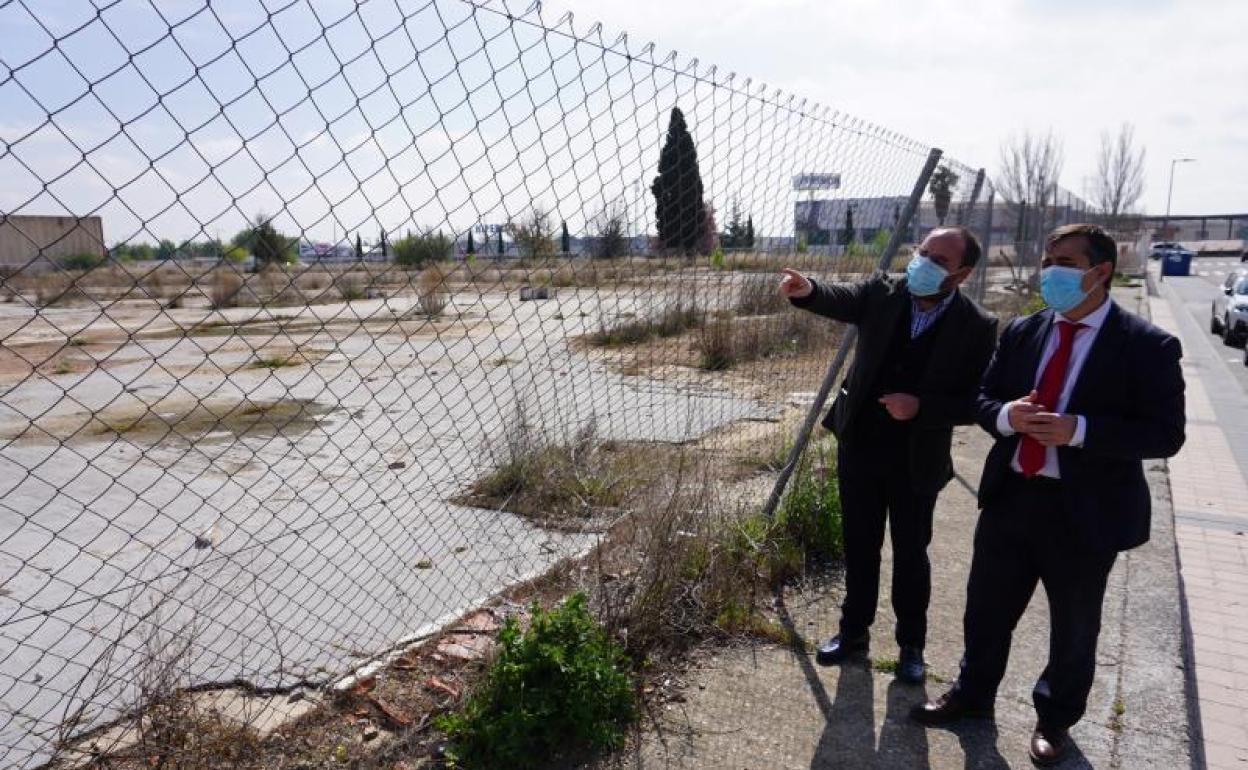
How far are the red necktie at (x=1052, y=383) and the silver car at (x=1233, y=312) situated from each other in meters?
15.3

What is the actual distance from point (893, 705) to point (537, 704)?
142 centimetres

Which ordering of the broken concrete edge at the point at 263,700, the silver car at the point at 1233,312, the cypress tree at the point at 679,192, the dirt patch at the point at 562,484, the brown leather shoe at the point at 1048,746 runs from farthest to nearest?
the silver car at the point at 1233,312 → the dirt patch at the point at 562,484 → the cypress tree at the point at 679,192 → the brown leather shoe at the point at 1048,746 → the broken concrete edge at the point at 263,700

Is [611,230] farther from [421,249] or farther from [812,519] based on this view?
[812,519]

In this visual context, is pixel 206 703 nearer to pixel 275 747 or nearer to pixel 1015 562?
pixel 275 747

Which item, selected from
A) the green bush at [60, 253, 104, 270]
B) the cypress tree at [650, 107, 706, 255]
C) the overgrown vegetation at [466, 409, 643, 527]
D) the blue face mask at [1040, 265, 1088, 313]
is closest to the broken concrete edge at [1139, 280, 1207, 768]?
the blue face mask at [1040, 265, 1088, 313]

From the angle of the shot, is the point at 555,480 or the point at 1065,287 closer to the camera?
the point at 1065,287

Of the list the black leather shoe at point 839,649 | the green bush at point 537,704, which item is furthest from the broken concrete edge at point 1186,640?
the green bush at point 537,704

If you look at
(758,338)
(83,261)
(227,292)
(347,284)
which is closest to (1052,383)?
(347,284)

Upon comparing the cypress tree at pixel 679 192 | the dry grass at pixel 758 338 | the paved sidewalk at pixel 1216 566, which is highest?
the cypress tree at pixel 679 192

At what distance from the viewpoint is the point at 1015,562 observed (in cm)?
301

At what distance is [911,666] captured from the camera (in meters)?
3.45

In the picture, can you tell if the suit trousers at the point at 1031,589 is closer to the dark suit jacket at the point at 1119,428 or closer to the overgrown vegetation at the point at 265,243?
the dark suit jacket at the point at 1119,428

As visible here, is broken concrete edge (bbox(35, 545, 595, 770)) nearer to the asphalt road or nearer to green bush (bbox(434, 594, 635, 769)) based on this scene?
green bush (bbox(434, 594, 635, 769))

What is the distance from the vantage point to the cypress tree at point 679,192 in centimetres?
386
